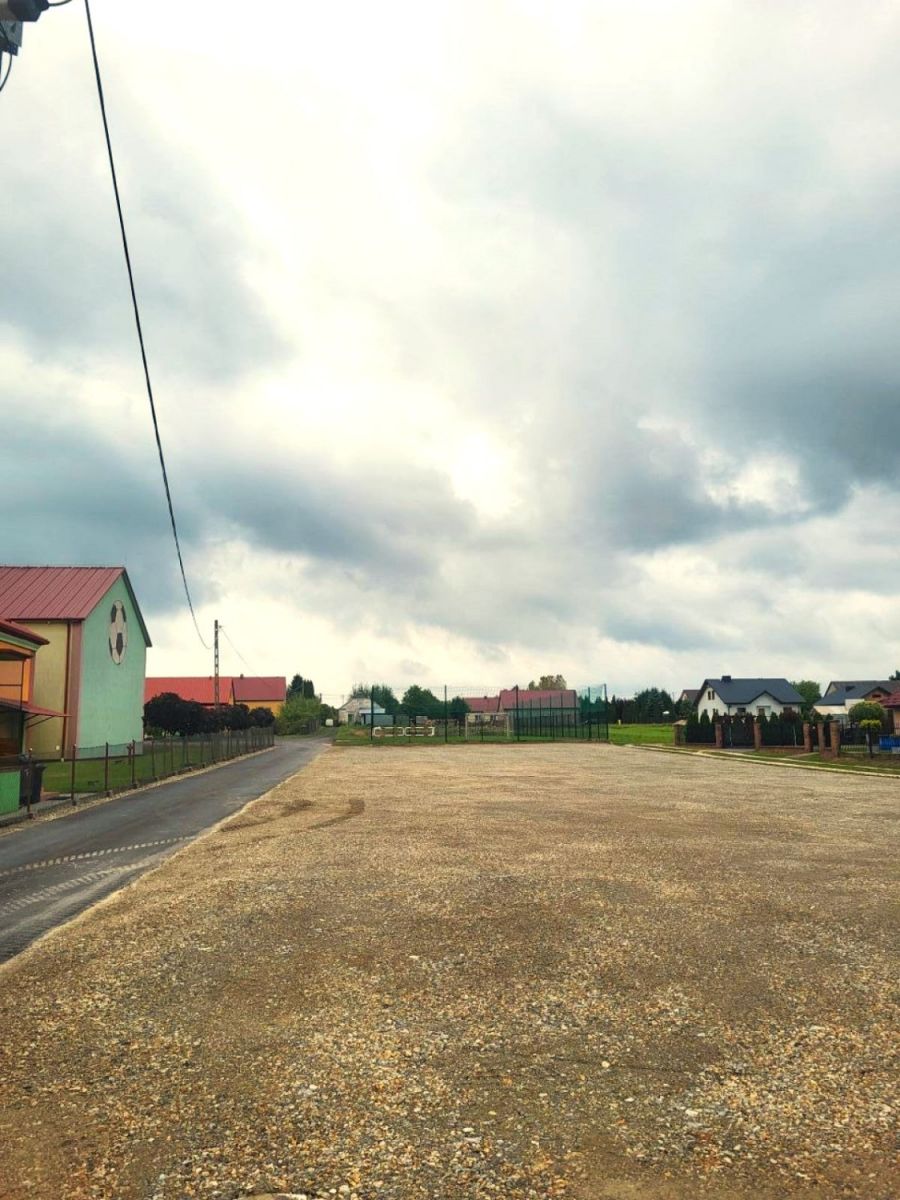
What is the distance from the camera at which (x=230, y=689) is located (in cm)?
10425

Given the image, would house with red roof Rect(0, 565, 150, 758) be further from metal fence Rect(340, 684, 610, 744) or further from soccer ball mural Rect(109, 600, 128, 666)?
metal fence Rect(340, 684, 610, 744)

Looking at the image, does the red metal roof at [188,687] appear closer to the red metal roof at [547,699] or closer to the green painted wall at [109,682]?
the red metal roof at [547,699]

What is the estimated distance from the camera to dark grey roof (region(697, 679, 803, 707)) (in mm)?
93125

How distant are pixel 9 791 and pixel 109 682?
1048 inches

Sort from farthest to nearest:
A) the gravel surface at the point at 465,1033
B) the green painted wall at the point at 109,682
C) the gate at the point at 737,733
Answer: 1. the gate at the point at 737,733
2. the green painted wall at the point at 109,682
3. the gravel surface at the point at 465,1033

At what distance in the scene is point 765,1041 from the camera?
4805mm

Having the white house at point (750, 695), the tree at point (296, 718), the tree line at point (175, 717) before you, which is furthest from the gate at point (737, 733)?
the tree at point (296, 718)

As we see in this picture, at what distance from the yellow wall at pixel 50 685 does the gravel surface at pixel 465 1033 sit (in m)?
31.6

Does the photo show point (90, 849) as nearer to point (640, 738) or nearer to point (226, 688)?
point (640, 738)

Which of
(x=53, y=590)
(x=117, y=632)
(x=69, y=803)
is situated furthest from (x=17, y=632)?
(x=69, y=803)

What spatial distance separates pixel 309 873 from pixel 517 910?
9.92 feet

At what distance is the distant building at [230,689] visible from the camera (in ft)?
325

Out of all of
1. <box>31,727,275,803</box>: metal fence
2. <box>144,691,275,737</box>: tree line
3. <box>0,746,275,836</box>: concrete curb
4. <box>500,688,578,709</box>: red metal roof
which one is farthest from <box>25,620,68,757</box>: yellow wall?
<box>500,688,578,709</box>: red metal roof

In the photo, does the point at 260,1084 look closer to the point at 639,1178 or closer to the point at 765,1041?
the point at 639,1178
